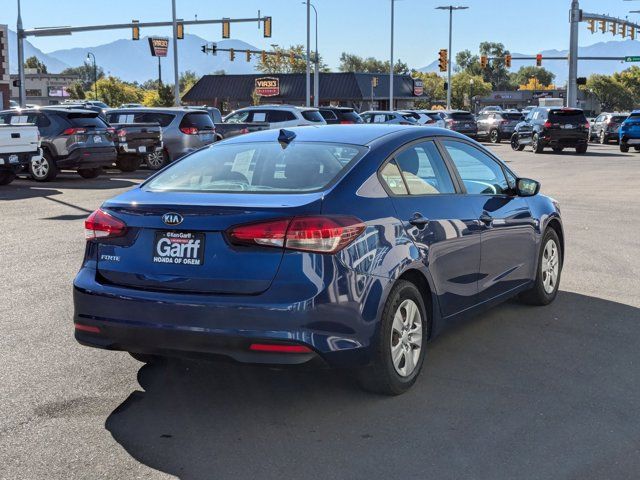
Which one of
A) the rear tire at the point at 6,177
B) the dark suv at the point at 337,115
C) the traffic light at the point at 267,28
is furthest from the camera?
the traffic light at the point at 267,28

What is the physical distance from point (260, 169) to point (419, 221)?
1.05 m

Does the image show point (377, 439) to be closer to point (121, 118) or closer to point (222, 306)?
point (222, 306)

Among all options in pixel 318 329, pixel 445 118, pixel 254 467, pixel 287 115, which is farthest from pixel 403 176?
pixel 445 118

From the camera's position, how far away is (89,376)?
5.27 metres

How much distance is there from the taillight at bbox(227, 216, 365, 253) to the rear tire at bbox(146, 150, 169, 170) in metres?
19.0

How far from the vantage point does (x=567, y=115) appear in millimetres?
33344

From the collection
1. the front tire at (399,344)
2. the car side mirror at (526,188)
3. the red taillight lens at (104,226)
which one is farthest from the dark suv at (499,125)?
the red taillight lens at (104,226)

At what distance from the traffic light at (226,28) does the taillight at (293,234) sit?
119ft

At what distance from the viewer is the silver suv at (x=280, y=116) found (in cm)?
2638

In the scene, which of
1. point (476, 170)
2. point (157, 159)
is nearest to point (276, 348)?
point (476, 170)

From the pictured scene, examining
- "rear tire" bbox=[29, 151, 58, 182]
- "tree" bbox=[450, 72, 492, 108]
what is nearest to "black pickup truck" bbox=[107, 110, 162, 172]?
"rear tire" bbox=[29, 151, 58, 182]

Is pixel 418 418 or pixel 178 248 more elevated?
pixel 178 248

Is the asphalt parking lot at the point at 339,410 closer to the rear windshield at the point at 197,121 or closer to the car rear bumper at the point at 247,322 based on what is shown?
the car rear bumper at the point at 247,322

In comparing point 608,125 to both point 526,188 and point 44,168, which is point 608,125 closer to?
point 44,168
